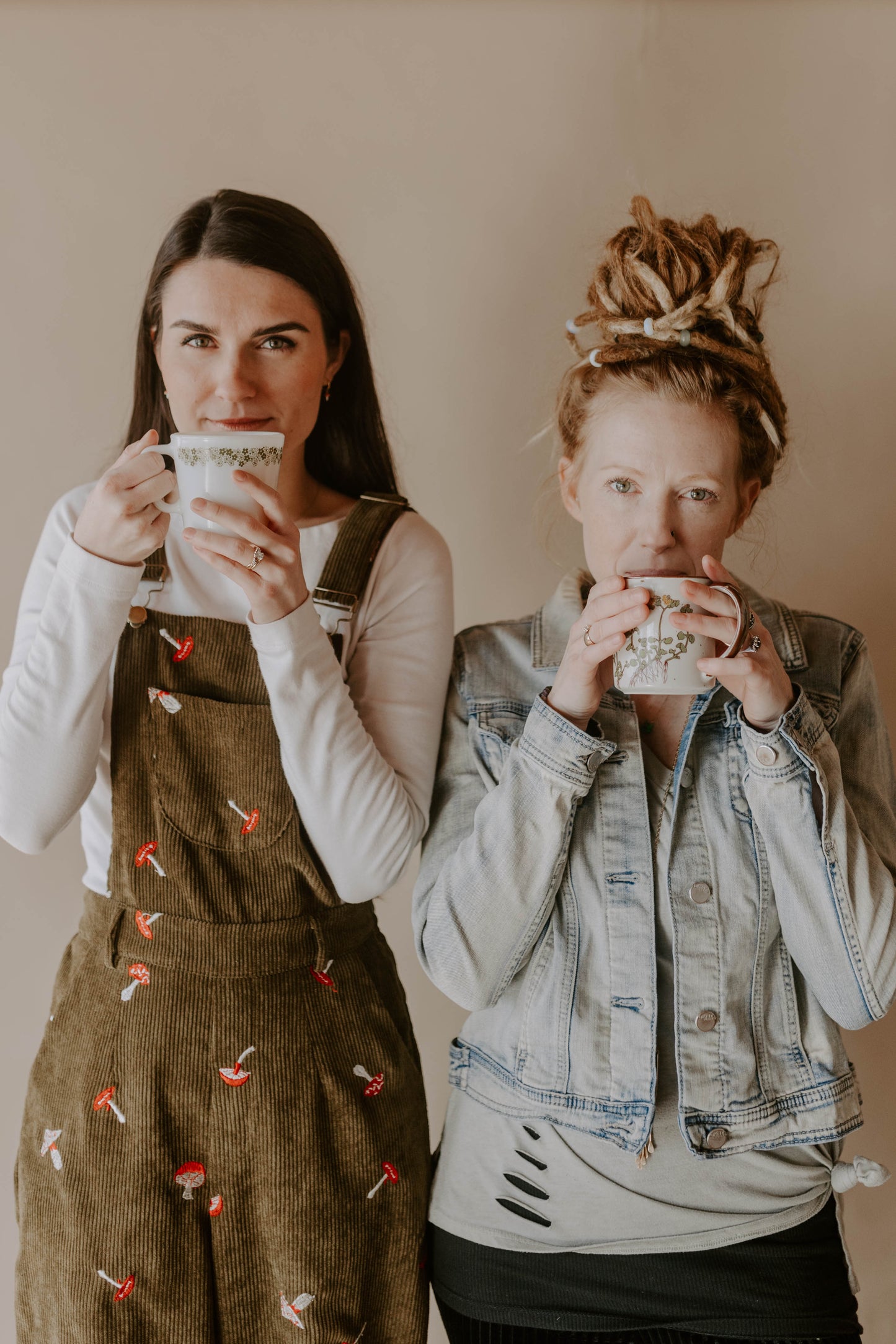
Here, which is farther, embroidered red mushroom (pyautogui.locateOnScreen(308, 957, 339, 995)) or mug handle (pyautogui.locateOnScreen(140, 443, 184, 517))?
embroidered red mushroom (pyautogui.locateOnScreen(308, 957, 339, 995))

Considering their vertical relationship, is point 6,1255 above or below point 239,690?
below

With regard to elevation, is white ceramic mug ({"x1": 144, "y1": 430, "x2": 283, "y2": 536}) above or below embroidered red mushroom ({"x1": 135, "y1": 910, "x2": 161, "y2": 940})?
above

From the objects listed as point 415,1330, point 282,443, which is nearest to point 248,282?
point 282,443

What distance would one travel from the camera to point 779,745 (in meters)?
1.09

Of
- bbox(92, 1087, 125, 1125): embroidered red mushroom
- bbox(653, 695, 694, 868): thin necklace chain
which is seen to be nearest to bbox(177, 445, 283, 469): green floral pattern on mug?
bbox(653, 695, 694, 868): thin necklace chain

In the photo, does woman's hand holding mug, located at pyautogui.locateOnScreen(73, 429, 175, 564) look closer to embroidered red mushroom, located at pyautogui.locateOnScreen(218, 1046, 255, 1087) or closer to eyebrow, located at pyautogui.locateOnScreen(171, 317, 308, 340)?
eyebrow, located at pyautogui.locateOnScreen(171, 317, 308, 340)

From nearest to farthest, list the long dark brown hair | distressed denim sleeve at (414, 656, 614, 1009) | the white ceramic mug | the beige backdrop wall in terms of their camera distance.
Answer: the white ceramic mug, distressed denim sleeve at (414, 656, 614, 1009), the long dark brown hair, the beige backdrop wall

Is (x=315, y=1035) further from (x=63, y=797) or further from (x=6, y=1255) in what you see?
(x=6, y=1255)

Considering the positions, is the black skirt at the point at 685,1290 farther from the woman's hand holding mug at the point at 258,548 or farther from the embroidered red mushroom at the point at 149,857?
the woman's hand holding mug at the point at 258,548

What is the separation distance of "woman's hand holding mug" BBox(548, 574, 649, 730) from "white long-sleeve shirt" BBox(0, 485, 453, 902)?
0.18 meters

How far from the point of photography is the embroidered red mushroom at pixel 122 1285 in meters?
1.10

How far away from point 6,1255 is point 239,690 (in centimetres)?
105

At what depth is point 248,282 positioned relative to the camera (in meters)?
1.21

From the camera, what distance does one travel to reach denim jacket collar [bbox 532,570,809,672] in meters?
1.23
